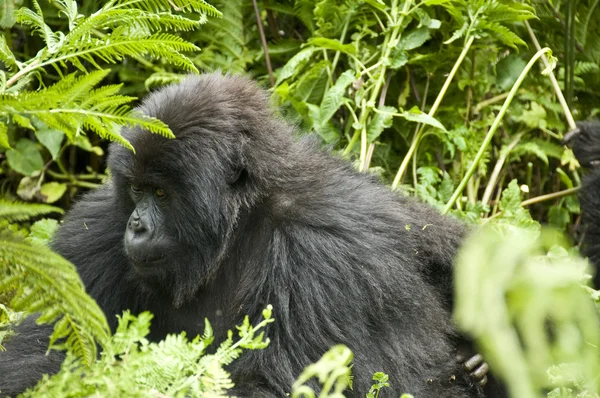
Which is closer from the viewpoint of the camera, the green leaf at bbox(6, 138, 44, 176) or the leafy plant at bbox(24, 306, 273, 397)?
the leafy plant at bbox(24, 306, 273, 397)

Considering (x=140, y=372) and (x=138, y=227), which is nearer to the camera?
(x=140, y=372)

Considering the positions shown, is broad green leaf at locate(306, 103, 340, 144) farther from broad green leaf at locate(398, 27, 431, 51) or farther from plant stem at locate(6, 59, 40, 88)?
plant stem at locate(6, 59, 40, 88)

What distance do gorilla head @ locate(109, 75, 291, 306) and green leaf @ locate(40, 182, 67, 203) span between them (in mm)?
2400

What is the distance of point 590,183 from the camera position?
4941mm

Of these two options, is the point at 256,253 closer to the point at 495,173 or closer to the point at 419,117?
the point at 419,117

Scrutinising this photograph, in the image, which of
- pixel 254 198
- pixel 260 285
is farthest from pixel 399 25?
pixel 260 285

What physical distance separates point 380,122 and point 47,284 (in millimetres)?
3509

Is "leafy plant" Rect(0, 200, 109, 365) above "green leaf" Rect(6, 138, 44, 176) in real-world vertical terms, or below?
above

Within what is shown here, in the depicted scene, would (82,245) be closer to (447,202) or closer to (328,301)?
(328,301)

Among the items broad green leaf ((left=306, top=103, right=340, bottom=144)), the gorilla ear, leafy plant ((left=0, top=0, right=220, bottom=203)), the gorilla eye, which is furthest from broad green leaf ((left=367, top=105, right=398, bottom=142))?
leafy plant ((left=0, top=0, right=220, bottom=203))

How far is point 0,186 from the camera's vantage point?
6.18 metres

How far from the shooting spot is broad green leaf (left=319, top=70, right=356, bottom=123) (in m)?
5.00

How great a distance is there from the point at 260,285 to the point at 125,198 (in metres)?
0.75

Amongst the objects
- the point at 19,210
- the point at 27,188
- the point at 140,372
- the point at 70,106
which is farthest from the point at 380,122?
the point at 19,210
